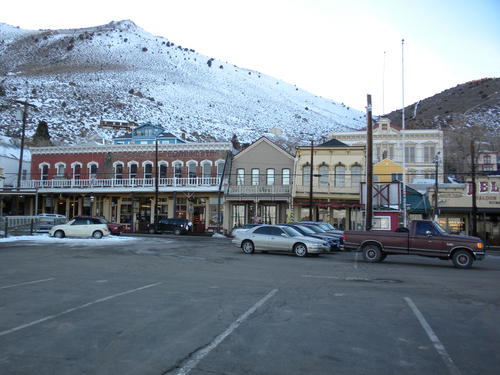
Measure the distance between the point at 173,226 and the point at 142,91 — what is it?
3475 inches

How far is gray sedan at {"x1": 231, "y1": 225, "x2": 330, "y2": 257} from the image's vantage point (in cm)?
2116

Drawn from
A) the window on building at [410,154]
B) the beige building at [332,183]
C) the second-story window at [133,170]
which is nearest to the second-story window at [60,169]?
the second-story window at [133,170]

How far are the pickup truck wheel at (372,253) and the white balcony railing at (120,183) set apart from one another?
27.8 metres

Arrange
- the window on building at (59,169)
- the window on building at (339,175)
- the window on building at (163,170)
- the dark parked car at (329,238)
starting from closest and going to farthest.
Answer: the dark parked car at (329,238)
the window on building at (339,175)
the window on building at (163,170)
the window on building at (59,169)

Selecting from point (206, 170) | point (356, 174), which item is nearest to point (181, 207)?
point (206, 170)

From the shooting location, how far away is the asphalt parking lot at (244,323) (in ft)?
18.1

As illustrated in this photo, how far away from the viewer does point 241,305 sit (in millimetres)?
8977

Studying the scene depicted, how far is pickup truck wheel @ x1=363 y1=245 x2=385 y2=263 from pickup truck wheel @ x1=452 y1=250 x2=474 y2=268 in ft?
9.40

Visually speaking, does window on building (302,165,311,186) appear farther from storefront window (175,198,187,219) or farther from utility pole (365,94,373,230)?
utility pole (365,94,373,230)

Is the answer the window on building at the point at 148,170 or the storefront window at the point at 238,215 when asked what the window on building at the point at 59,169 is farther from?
the storefront window at the point at 238,215

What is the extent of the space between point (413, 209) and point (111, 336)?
39.0 meters

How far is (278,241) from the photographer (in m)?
21.9

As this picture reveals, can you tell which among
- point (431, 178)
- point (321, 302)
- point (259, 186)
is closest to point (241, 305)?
point (321, 302)

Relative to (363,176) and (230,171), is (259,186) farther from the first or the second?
(363,176)
